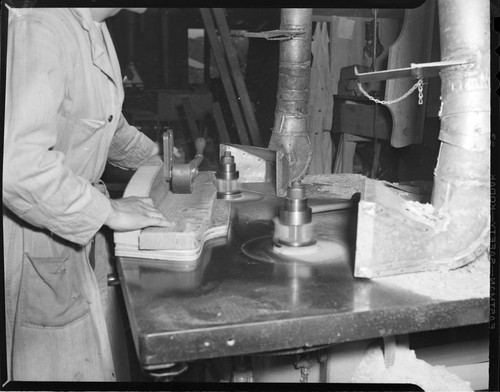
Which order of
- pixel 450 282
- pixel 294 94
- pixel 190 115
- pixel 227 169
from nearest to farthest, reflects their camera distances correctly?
pixel 450 282 < pixel 227 169 < pixel 294 94 < pixel 190 115

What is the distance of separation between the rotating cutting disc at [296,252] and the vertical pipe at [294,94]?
2.48 feet

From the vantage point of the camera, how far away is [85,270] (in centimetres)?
144

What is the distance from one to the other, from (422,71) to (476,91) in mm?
146

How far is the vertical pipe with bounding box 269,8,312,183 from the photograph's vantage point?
2.09m

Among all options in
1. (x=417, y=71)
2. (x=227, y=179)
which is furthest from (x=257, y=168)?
(x=417, y=71)

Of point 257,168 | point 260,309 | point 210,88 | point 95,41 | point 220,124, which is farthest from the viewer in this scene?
point 210,88

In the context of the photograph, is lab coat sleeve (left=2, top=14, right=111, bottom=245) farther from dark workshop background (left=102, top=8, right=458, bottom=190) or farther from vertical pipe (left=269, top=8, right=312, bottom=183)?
vertical pipe (left=269, top=8, right=312, bottom=183)

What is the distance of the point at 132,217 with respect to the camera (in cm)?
124

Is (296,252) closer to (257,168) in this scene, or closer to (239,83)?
(257,168)

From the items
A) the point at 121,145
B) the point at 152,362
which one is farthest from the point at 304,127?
the point at 152,362

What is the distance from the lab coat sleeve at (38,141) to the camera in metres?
1.16

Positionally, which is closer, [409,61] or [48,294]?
[48,294]

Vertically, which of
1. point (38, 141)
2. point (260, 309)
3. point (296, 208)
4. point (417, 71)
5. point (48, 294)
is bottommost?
point (48, 294)

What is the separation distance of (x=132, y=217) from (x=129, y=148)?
2.06ft
